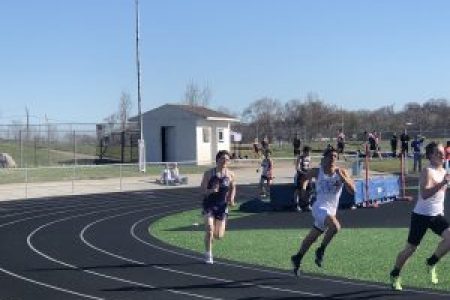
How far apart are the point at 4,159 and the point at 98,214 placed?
2425 cm

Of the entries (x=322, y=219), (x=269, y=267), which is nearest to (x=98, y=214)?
(x=269, y=267)

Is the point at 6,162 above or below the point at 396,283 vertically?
above

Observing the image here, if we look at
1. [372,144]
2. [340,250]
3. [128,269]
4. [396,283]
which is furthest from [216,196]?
[372,144]

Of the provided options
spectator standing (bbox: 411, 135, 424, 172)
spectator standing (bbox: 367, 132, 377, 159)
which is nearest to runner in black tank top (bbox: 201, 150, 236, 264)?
spectator standing (bbox: 411, 135, 424, 172)

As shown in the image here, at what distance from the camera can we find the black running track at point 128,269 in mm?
10148

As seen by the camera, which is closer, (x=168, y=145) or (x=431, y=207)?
(x=431, y=207)

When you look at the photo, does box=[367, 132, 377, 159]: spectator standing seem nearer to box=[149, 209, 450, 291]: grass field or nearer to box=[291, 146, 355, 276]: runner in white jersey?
box=[149, 209, 450, 291]: grass field

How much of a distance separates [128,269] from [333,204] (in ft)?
11.8

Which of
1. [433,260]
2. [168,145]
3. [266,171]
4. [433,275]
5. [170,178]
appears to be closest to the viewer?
[433,260]

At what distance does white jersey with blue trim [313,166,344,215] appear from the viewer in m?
11.0

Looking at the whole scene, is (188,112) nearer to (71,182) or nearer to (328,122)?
(71,182)

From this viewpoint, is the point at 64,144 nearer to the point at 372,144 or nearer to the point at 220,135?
the point at 220,135

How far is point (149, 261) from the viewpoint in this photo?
1344cm

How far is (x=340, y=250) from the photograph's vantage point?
13977mm
